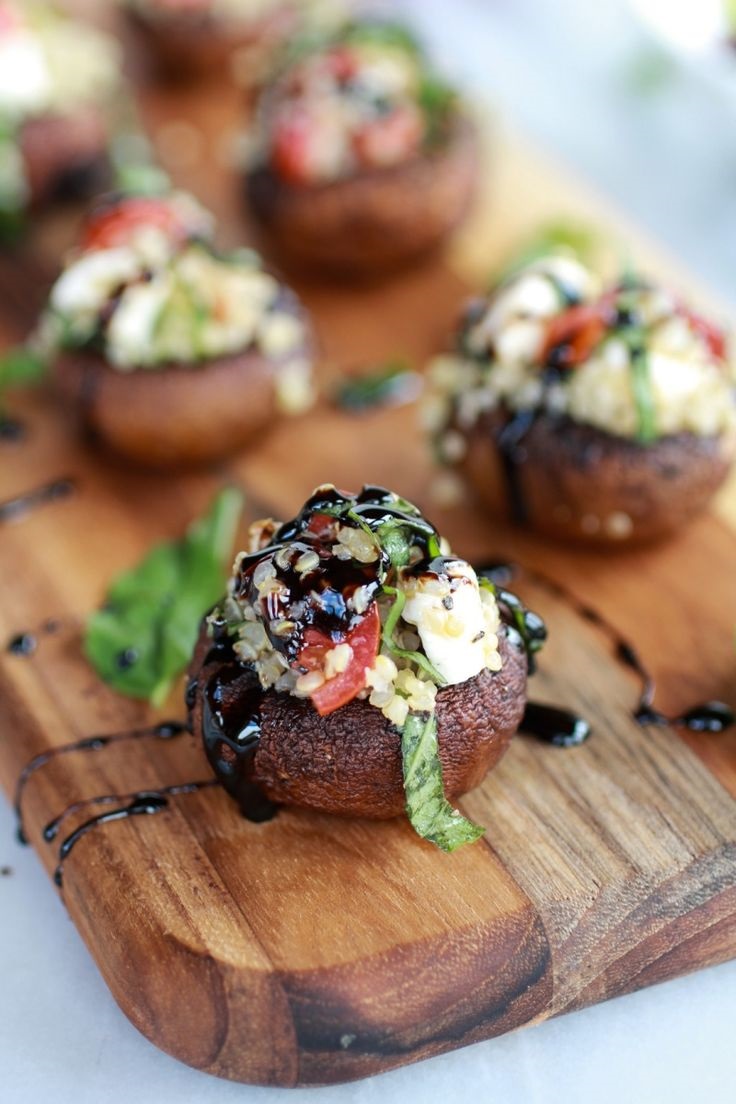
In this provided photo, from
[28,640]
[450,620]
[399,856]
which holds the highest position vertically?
[450,620]

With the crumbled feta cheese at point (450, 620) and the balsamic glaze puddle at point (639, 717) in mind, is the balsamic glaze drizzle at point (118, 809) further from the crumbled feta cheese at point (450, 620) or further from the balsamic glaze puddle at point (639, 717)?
the balsamic glaze puddle at point (639, 717)

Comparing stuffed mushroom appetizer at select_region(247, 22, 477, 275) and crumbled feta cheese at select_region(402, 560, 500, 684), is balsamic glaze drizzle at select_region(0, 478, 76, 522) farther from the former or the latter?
crumbled feta cheese at select_region(402, 560, 500, 684)

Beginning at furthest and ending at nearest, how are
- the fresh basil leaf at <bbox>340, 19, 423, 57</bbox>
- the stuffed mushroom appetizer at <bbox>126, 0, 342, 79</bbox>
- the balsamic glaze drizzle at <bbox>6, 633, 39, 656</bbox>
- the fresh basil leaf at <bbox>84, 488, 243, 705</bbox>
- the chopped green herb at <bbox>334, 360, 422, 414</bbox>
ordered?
the stuffed mushroom appetizer at <bbox>126, 0, 342, 79</bbox> < the fresh basil leaf at <bbox>340, 19, 423, 57</bbox> < the chopped green herb at <bbox>334, 360, 422, 414</bbox> < the balsamic glaze drizzle at <bbox>6, 633, 39, 656</bbox> < the fresh basil leaf at <bbox>84, 488, 243, 705</bbox>

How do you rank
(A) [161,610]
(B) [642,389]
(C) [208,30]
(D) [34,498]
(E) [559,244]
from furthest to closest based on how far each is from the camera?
(C) [208,30]
(E) [559,244]
(D) [34,498]
(A) [161,610]
(B) [642,389]

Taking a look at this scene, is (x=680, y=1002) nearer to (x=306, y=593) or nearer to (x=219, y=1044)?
(x=219, y=1044)

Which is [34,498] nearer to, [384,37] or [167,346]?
[167,346]

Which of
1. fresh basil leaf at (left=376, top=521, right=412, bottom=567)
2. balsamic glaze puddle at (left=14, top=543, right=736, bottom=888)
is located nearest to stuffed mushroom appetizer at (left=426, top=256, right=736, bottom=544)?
balsamic glaze puddle at (left=14, top=543, right=736, bottom=888)

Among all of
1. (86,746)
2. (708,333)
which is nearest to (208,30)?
(708,333)

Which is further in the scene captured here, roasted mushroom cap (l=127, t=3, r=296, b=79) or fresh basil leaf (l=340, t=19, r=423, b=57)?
roasted mushroom cap (l=127, t=3, r=296, b=79)
